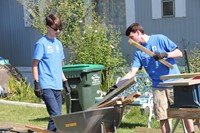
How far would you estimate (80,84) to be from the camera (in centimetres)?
928

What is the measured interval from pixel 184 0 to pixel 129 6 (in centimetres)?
179

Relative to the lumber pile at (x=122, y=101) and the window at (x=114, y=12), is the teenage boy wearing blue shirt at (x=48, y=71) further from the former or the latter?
the window at (x=114, y=12)

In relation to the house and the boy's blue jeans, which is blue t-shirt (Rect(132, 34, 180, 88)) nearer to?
the boy's blue jeans

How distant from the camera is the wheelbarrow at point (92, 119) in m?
5.28

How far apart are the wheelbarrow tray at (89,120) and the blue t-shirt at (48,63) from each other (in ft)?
5.04

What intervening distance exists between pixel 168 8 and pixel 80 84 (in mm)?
4612

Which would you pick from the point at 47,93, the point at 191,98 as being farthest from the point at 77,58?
the point at 191,98

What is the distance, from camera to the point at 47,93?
22.2 ft

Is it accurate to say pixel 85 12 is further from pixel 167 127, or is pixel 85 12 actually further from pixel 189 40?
pixel 167 127

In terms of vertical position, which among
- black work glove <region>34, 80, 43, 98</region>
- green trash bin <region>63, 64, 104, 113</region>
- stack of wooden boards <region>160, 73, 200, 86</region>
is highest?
stack of wooden boards <region>160, 73, 200, 86</region>

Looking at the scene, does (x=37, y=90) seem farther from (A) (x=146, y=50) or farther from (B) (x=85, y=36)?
(B) (x=85, y=36)

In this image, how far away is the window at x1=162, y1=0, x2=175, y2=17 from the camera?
12.8 m

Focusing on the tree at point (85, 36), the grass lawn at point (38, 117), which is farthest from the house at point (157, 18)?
the grass lawn at point (38, 117)

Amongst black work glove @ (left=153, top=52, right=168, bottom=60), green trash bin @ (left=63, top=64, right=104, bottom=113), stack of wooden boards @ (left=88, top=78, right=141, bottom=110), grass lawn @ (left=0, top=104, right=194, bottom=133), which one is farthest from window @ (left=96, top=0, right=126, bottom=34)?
stack of wooden boards @ (left=88, top=78, right=141, bottom=110)
